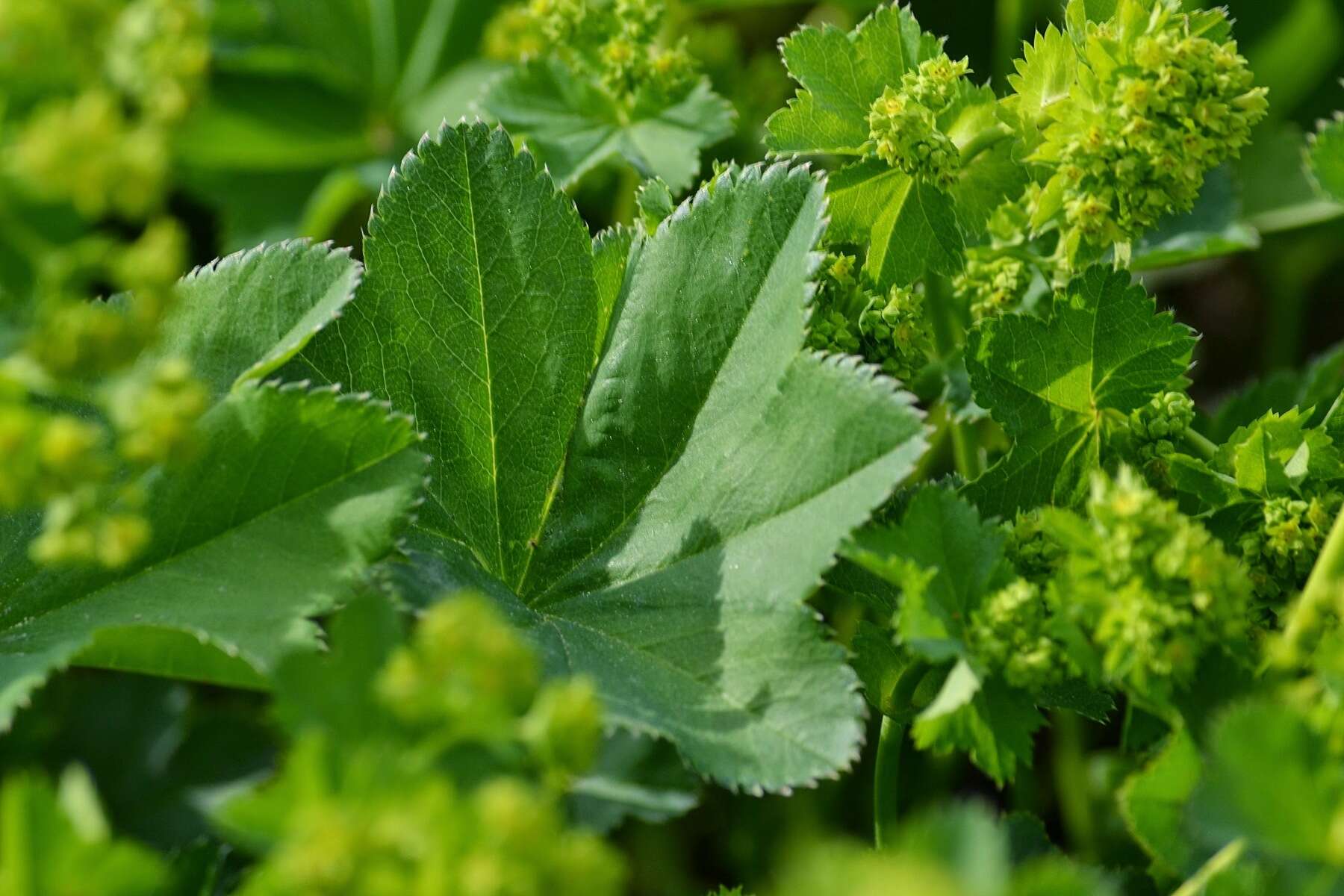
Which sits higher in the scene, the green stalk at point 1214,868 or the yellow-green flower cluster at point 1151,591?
the yellow-green flower cluster at point 1151,591

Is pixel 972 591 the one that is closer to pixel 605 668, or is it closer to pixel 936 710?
pixel 936 710

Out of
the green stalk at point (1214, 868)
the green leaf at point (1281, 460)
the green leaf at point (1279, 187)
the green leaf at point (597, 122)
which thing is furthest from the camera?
the green leaf at point (1279, 187)

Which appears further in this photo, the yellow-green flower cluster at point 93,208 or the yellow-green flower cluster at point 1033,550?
the yellow-green flower cluster at point 1033,550

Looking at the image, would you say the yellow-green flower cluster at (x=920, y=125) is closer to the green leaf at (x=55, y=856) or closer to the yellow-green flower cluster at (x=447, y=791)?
the yellow-green flower cluster at (x=447, y=791)

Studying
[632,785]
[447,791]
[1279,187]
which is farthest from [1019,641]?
[1279,187]

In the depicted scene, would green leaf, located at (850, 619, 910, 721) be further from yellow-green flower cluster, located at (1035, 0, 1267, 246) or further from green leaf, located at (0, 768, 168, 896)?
green leaf, located at (0, 768, 168, 896)

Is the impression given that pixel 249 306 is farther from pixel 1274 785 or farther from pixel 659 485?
pixel 1274 785

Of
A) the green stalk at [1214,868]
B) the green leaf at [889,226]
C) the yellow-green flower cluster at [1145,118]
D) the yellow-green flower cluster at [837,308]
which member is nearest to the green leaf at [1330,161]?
the yellow-green flower cluster at [1145,118]
